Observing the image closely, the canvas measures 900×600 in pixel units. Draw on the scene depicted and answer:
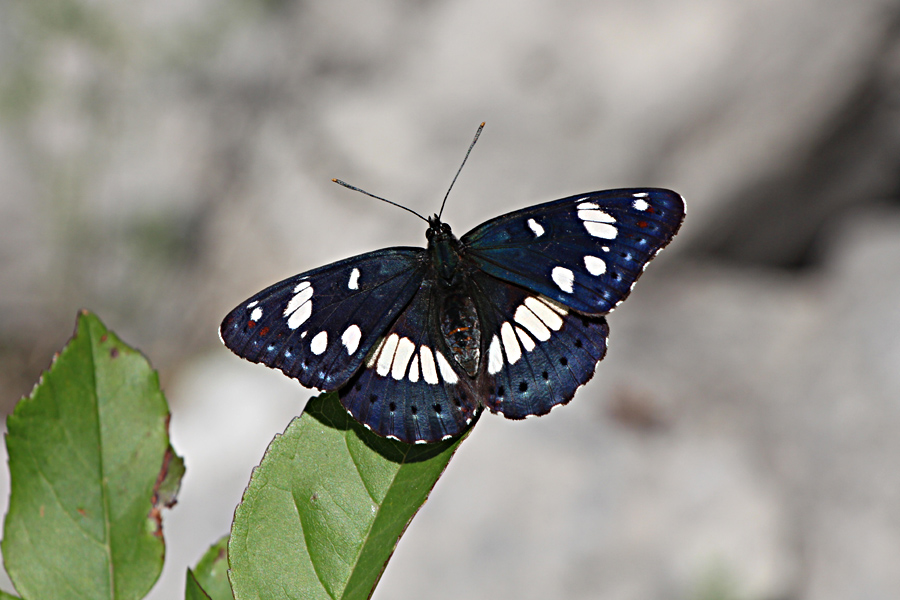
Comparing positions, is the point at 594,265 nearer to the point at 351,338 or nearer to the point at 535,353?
the point at 535,353

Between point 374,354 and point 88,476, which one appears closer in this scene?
point 88,476

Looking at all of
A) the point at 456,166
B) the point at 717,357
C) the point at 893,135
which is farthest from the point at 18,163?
the point at 893,135

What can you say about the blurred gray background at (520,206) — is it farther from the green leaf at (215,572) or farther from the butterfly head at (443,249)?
the green leaf at (215,572)

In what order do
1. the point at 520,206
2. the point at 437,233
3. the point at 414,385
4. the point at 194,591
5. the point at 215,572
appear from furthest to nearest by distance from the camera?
the point at 520,206, the point at 437,233, the point at 414,385, the point at 215,572, the point at 194,591

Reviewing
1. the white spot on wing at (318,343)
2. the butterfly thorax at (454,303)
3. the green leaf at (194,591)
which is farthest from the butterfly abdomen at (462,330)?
the green leaf at (194,591)

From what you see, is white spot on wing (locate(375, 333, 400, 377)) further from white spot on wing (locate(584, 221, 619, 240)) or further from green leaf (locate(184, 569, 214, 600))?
green leaf (locate(184, 569, 214, 600))

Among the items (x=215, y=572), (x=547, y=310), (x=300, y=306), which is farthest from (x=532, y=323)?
(x=215, y=572)
